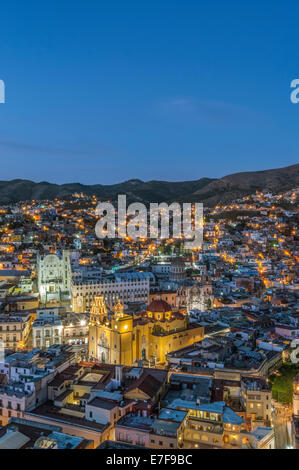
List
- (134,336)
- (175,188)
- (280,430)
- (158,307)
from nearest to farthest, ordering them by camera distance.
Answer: (280,430) < (134,336) < (158,307) < (175,188)

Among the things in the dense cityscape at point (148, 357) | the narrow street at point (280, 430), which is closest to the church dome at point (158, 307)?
the dense cityscape at point (148, 357)

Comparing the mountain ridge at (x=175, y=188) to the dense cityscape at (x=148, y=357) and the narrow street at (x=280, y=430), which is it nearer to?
A: the dense cityscape at (x=148, y=357)

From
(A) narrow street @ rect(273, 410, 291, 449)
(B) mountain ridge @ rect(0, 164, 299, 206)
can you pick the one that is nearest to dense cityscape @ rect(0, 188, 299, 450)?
(A) narrow street @ rect(273, 410, 291, 449)

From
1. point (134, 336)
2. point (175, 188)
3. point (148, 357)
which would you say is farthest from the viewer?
point (175, 188)

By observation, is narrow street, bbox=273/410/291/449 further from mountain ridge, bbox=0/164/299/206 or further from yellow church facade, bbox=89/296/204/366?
mountain ridge, bbox=0/164/299/206

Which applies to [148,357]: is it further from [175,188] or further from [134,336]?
[175,188]

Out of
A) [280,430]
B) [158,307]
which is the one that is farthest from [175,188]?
[280,430]
